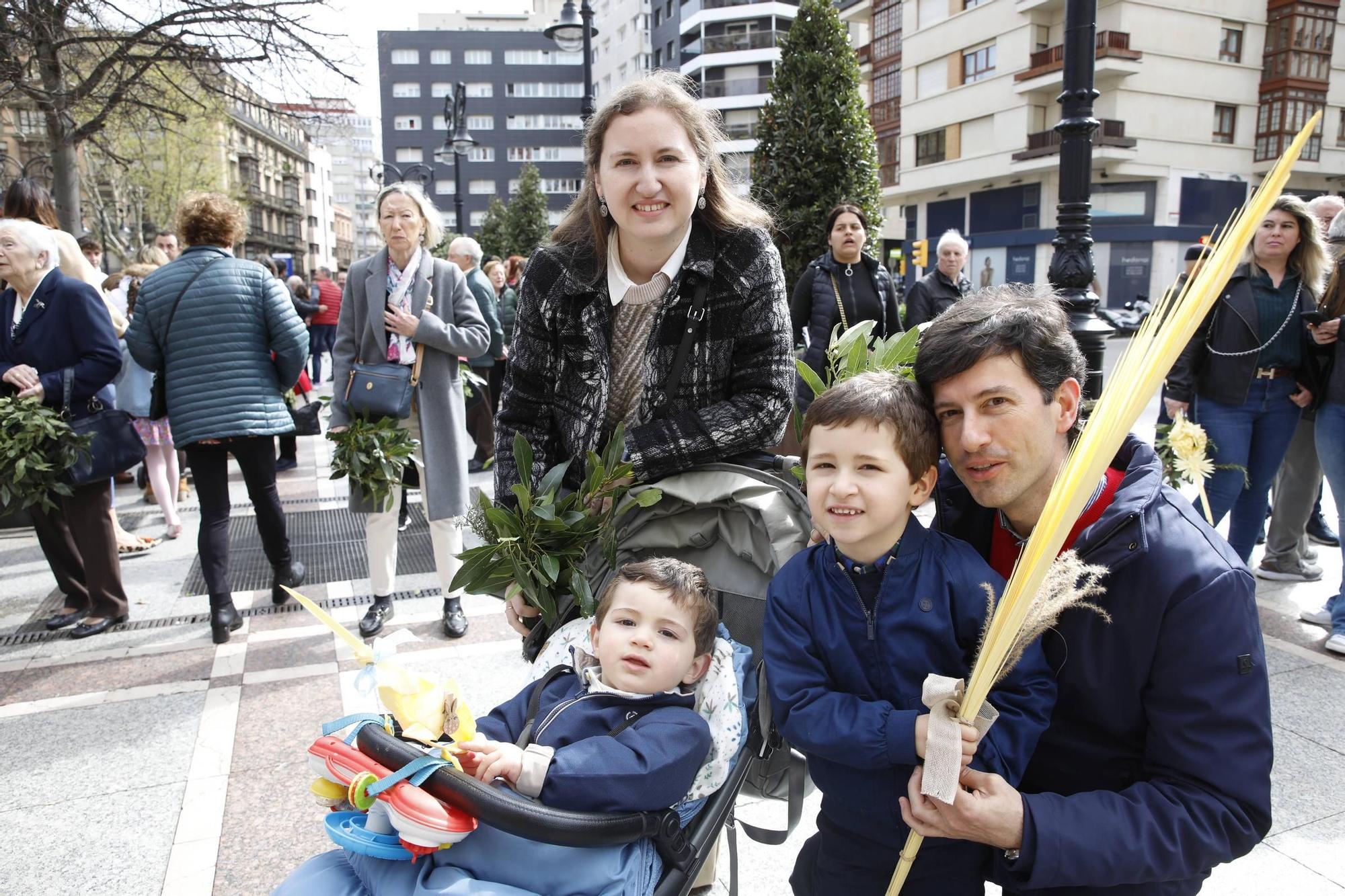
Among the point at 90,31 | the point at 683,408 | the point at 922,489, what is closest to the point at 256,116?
the point at 90,31

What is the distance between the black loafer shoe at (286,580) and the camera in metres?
5.32

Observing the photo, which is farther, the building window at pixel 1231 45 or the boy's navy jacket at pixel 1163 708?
the building window at pixel 1231 45

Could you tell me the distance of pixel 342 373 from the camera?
4.73 metres

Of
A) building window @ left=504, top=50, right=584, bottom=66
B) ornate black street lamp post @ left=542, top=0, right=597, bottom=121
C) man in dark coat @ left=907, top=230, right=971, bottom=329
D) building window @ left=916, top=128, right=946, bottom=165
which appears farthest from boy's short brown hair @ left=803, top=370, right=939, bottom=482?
building window @ left=504, top=50, right=584, bottom=66

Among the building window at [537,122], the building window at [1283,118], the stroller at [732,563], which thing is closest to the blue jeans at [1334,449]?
the stroller at [732,563]

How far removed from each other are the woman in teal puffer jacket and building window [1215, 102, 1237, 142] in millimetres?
39359

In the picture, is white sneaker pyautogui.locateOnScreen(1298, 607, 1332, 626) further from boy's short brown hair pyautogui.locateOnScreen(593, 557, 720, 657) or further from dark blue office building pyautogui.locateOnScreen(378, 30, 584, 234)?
dark blue office building pyautogui.locateOnScreen(378, 30, 584, 234)

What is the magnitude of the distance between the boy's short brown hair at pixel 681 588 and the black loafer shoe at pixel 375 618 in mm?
3056

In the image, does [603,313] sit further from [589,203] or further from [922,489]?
[922,489]

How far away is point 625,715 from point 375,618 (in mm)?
3260

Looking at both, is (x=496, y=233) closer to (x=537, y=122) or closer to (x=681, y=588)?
(x=537, y=122)

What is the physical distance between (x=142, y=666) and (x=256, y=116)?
31.0 feet

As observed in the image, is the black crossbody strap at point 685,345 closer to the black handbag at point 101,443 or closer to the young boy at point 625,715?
the young boy at point 625,715

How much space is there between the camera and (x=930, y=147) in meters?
39.5
